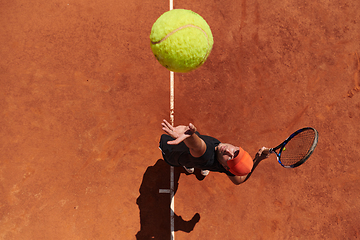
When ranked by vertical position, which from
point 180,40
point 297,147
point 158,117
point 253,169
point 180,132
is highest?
point 180,40

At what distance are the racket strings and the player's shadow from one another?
2.11m

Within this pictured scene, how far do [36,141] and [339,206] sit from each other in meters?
6.65

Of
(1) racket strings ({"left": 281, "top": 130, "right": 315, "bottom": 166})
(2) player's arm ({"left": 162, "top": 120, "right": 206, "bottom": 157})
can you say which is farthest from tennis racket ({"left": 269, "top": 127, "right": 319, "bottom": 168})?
(2) player's arm ({"left": 162, "top": 120, "right": 206, "bottom": 157})

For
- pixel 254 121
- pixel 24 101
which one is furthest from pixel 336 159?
pixel 24 101

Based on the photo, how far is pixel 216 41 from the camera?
4664 mm

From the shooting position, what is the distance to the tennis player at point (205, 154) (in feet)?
8.48

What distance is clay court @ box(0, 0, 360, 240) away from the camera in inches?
164

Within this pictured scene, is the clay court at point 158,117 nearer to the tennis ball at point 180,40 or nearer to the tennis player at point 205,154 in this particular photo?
the tennis player at point 205,154

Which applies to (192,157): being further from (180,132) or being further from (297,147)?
(297,147)

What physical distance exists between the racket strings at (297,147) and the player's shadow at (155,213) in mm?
2113

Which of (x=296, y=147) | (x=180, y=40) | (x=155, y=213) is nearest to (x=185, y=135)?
(x=180, y=40)

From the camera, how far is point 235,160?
2.85m

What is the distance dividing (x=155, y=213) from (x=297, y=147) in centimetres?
305

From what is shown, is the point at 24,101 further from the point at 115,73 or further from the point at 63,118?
the point at 115,73
